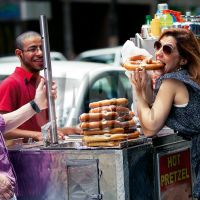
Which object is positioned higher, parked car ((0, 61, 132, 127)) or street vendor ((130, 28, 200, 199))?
street vendor ((130, 28, 200, 199))

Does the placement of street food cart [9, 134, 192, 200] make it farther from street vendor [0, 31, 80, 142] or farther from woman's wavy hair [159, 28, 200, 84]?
street vendor [0, 31, 80, 142]

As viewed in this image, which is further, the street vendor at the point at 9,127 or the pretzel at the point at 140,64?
the pretzel at the point at 140,64

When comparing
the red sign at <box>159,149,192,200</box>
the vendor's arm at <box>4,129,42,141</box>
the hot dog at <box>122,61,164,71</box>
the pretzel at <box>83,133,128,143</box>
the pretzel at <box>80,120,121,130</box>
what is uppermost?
the hot dog at <box>122,61,164,71</box>

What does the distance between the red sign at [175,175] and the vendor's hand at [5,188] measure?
946mm

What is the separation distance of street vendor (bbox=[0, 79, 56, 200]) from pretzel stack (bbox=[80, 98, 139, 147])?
355 millimetres

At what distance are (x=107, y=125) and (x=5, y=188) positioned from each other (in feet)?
2.44

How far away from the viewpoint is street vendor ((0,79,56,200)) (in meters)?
4.86

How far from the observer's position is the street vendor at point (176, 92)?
5.05m

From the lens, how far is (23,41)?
263 inches

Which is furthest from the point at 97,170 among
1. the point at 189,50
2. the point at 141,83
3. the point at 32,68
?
the point at 32,68

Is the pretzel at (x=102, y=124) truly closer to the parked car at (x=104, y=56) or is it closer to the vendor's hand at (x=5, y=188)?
the vendor's hand at (x=5, y=188)

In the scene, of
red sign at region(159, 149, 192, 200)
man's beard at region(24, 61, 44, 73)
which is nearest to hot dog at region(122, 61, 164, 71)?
red sign at region(159, 149, 192, 200)

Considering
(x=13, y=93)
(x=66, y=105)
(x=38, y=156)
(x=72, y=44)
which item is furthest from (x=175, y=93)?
(x=72, y=44)

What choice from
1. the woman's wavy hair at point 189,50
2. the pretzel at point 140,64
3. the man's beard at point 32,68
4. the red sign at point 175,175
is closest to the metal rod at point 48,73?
the pretzel at point 140,64
